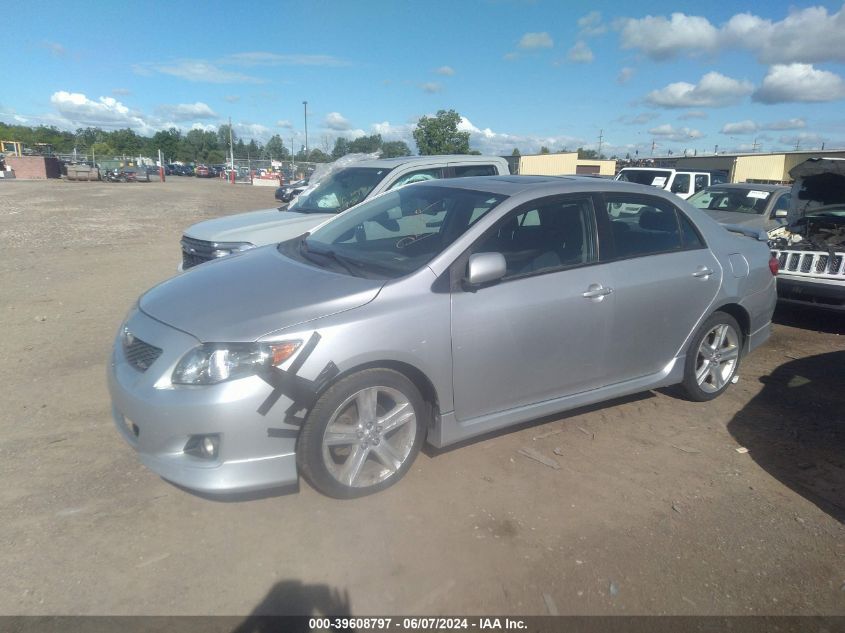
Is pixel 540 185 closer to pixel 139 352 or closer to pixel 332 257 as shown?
pixel 332 257

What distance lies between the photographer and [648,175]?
15.4 metres

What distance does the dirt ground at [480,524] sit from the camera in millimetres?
2635

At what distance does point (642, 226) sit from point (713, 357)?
124cm

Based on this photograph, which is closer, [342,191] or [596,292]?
[596,292]

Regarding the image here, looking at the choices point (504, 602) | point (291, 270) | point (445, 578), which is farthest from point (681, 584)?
point (291, 270)

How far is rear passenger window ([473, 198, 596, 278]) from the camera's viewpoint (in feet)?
12.1

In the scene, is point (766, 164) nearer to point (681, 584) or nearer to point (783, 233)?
point (783, 233)

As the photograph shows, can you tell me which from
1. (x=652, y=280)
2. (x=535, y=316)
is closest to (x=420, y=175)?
(x=652, y=280)

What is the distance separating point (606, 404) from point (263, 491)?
9.16ft

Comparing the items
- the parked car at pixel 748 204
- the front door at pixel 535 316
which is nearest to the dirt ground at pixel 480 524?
the front door at pixel 535 316

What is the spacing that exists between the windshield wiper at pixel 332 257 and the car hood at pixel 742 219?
303 inches

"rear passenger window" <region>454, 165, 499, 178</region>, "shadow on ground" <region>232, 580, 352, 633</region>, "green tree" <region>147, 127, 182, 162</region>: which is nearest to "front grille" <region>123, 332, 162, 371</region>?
"shadow on ground" <region>232, 580, 352, 633</region>

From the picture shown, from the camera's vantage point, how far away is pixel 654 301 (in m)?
4.16

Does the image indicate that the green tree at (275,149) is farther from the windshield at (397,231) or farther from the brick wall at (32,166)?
the windshield at (397,231)
